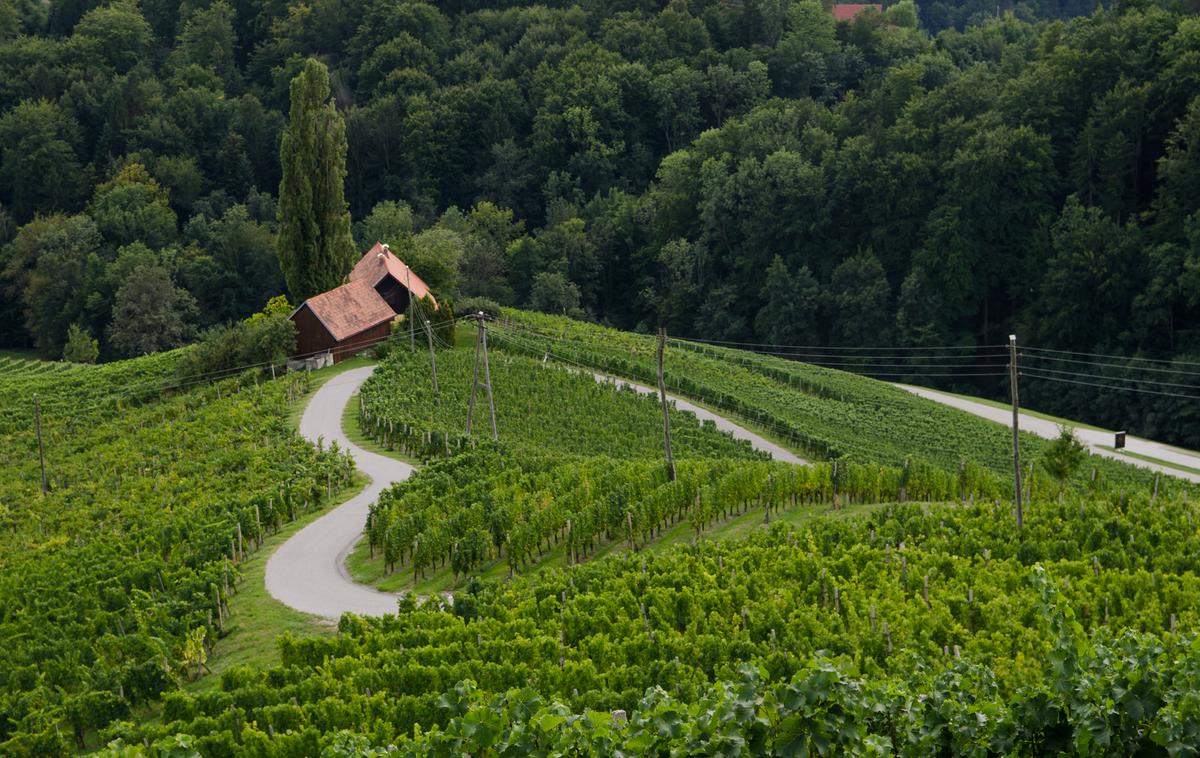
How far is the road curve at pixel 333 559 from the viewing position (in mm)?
27594

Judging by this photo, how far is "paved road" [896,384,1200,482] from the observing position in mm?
47000

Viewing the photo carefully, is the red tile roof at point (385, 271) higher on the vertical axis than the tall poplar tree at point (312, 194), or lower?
lower

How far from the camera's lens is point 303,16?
118688 mm

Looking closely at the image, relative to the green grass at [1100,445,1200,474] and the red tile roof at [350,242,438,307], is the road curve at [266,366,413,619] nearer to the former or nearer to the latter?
the red tile roof at [350,242,438,307]

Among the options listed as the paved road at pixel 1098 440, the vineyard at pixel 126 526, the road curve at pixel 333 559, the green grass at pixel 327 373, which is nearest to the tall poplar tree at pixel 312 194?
the green grass at pixel 327 373

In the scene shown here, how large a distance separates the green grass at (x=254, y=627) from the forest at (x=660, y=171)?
3595cm

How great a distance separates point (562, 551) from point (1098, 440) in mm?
29702

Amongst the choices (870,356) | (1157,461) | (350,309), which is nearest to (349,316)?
(350,309)

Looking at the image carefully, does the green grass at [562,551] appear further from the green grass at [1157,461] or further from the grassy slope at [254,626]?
the green grass at [1157,461]

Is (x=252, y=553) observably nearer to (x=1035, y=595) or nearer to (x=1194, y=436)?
(x=1035, y=595)

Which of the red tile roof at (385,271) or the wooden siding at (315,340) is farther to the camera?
the red tile roof at (385,271)

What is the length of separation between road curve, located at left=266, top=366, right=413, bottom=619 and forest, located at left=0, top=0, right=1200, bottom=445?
2524 cm

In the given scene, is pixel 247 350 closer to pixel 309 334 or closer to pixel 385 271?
pixel 309 334

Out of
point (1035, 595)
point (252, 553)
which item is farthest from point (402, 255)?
point (1035, 595)
